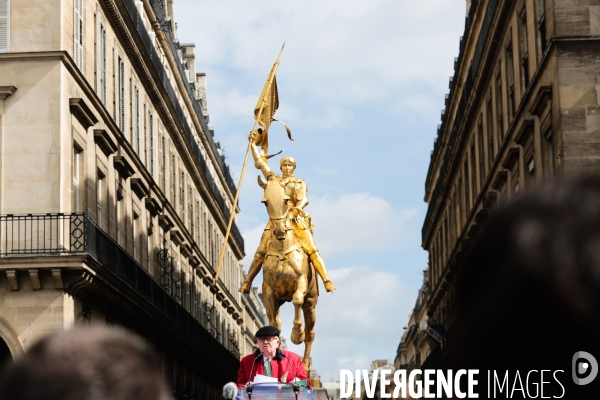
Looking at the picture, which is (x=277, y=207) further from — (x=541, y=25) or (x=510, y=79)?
(x=510, y=79)

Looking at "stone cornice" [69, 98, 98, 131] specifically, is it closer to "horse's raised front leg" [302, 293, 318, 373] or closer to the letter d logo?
"horse's raised front leg" [302, 293, 318, 373]

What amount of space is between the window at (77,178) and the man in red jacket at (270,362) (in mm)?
15421

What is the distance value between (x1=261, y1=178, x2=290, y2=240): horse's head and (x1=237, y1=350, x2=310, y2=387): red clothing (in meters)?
6.65

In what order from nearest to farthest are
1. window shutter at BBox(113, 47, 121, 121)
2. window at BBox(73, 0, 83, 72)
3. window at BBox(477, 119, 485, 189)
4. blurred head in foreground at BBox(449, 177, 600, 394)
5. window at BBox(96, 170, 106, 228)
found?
1. blurred head in foreground at BBox(449, 177, 600, 394)
2. window at BBox(73, 0, 83, 72)
3. window at BBox(96, 170, 106, 228)
4. window shutter at BBox(113, 47, 121, 121)
5. window at BBox(477, 119, 485, 189)

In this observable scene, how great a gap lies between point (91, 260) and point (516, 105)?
1339 cm

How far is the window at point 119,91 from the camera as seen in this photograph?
36.2m

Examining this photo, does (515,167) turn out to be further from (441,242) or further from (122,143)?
(441,242)

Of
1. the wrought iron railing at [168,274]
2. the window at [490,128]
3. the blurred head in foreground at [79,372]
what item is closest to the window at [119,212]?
the wrought iron railing at [168,274]

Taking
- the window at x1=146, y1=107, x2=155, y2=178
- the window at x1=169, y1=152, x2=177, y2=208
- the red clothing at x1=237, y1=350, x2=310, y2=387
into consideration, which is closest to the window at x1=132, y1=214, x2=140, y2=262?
the window at x1=146, y1=107, x2=155, y2=178

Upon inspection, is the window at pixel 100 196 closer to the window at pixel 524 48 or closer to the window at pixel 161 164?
the window at pixel 524 48

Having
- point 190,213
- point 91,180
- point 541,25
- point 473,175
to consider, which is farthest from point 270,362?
point 190,213

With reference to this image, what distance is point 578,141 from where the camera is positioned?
27.6 metres

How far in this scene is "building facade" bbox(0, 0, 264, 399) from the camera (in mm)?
28047

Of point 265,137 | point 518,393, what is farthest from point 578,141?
point 518,393
